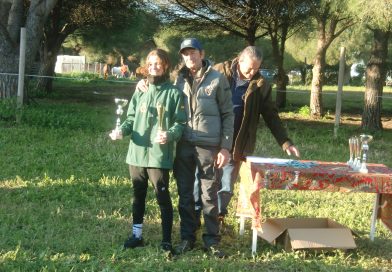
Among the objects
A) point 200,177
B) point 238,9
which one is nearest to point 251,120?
point 200,177

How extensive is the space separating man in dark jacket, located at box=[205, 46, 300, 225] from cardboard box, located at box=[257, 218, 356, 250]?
445 millimetres

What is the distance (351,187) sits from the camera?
14.6 feet

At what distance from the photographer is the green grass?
4.13m

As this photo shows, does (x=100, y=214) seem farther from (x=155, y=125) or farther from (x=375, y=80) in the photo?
(x=375, y=80)

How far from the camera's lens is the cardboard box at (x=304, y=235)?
14.8 ft

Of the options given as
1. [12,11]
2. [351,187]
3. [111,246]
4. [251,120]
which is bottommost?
[111,246]

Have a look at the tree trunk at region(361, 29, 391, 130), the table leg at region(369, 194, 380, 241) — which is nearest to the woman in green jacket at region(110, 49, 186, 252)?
the table leg at region(369, 194, 380, 241)

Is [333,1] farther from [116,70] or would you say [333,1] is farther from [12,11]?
[116,70]

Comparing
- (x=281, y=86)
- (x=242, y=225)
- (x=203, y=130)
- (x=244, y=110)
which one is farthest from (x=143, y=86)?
(x=281, y=86)

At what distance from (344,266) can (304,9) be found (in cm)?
1143

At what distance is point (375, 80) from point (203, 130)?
9.21 metres

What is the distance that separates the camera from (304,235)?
456 centimetres

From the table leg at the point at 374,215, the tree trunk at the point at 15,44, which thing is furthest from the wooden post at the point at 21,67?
the table leg at the point at 374,215

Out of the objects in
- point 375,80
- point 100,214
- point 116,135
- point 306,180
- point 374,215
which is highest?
point 375,80
